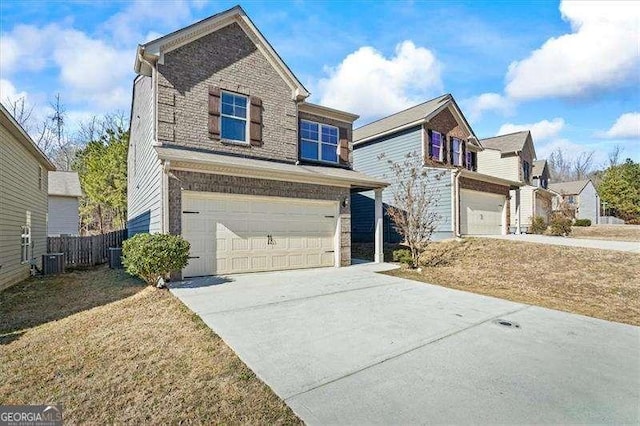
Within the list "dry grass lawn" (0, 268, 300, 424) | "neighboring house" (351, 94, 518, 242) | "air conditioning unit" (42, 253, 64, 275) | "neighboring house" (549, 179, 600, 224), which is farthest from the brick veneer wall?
"neighboring house" (549, 179, 600, 224)

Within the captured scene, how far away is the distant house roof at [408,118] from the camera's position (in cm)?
1788

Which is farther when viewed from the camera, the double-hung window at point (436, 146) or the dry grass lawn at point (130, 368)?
the double-hung window at point (436, 146)

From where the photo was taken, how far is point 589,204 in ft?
140

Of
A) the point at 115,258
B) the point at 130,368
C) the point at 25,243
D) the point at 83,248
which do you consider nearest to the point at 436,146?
the point at 115,258

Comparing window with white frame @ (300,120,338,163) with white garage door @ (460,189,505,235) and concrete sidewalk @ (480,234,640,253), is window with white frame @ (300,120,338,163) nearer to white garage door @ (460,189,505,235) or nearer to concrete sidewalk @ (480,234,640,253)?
white garage door @ (460,189,505,235)

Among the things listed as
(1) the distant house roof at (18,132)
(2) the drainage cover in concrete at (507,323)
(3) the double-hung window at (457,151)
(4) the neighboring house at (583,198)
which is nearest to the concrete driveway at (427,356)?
(2) the drainage cover in concrete at (507,323)

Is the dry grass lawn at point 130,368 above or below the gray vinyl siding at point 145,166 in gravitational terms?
below

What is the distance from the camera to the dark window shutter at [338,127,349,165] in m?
14.3

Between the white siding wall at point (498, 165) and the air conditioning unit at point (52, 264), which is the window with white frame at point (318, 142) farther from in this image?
the white siding wall at point (498, 165)

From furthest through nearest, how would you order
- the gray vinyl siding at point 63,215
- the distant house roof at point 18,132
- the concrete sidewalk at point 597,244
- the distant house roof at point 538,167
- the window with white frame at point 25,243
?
the distant house roof at point 538,167, the gray vinyl siding at point 63,215, the concrete sidewalk at point 597,244, the window with white frame at point 25,243, the distant house roof at point 18,132

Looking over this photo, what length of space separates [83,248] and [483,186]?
19838 millimetres

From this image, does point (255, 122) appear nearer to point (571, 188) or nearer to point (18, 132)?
point (18, 132)

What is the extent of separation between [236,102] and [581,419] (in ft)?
37.7

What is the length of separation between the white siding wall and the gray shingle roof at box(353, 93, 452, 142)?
9359mm
